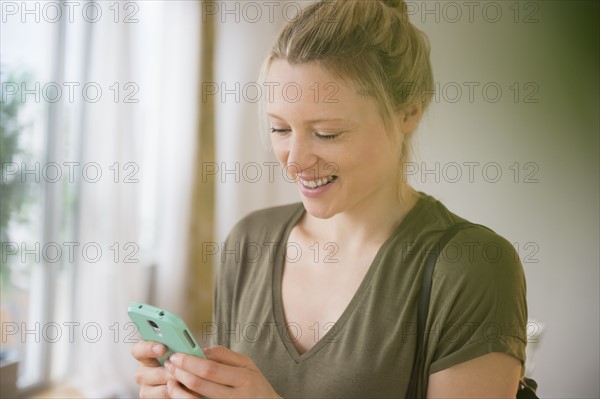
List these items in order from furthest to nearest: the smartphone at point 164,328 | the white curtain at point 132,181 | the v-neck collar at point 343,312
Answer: the white curtain at point 132,181 → the v-neck collar at point 343,312 → the smartphone at point 164,328

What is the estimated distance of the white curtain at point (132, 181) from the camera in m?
1.71

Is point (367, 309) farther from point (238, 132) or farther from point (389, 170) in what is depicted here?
point (238, 132)

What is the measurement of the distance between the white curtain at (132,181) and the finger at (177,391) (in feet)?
3.76

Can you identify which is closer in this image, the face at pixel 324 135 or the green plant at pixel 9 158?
the face at pixel 324 135

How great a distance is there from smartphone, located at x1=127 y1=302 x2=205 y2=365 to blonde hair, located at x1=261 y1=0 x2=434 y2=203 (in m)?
0.34

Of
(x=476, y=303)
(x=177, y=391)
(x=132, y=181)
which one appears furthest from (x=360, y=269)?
(x=132, y=181)

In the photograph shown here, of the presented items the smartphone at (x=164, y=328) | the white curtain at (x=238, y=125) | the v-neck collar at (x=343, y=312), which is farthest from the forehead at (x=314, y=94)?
the white curtain at (x=238, y=125)

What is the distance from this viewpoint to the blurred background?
814mm

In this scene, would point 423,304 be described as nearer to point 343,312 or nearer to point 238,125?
point 343,312

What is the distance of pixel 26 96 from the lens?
4.72ft

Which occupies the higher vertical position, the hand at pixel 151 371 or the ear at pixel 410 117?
the ear at pixel 410 117

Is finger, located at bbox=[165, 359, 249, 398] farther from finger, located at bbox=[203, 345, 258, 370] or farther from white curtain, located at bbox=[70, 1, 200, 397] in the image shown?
white curtain, located at bbox=[70, 1, 200, 397]

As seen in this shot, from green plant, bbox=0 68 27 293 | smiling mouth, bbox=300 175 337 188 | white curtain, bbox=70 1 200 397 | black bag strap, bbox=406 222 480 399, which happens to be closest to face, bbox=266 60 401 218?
smiling mouth, bbox=300 175 337 188

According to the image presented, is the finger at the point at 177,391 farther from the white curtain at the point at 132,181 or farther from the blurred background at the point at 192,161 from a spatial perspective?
the white curtain at the point at 132,181
